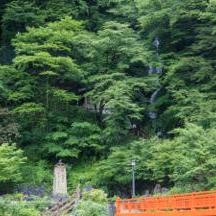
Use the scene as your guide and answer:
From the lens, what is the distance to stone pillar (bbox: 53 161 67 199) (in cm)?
2920

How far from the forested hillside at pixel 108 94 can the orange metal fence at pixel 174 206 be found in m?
9.24

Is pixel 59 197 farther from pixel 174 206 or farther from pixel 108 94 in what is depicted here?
pixel 174 206

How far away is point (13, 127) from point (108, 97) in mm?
5186

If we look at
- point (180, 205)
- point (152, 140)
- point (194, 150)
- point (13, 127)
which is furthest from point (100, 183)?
point (180, 205)

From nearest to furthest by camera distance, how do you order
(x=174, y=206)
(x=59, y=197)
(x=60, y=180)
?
(x=174, y=206) < (x=59, y=197) < (x=60, y=180)

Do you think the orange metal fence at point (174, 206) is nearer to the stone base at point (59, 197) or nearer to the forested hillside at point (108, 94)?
the stone base at point (59, 197)

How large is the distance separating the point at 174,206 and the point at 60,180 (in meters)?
14.6

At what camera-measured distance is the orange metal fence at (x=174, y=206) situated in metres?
14.3

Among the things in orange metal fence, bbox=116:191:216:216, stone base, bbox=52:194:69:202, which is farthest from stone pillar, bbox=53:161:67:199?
orange metal fence, bbox=116:191:216:216

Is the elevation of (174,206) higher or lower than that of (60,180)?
lower

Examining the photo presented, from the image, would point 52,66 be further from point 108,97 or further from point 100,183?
point 100,183

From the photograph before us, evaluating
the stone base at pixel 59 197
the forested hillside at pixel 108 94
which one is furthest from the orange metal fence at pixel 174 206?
the forested hillside at pixel 108 94

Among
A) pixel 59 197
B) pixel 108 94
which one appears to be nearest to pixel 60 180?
pixel 59 197

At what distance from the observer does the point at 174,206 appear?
15.7 meters
